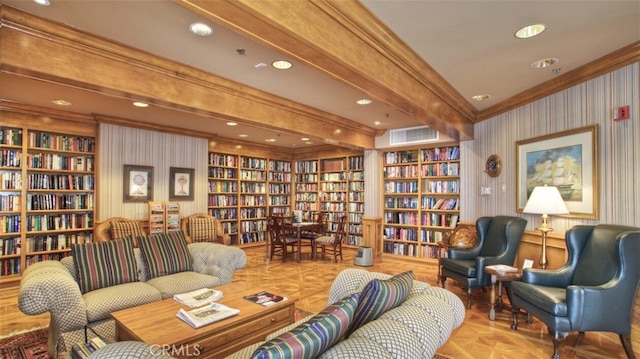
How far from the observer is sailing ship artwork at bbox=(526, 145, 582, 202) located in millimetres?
3195

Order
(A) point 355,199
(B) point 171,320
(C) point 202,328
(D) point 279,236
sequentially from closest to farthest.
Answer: (C) point 202,328 < (B) point 171,320 < (D) point 279,236 < (A) point 355,199

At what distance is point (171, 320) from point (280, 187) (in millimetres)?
6183

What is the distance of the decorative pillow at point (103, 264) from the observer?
2.77 metres


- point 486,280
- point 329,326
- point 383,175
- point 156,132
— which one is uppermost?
point 156,132

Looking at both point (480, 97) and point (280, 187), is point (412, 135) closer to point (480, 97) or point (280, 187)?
point (480, 97)

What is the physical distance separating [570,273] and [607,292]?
0.51m

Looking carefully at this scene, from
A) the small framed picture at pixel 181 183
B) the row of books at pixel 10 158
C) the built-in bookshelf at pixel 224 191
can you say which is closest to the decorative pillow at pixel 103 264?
the row of books at pixel 10 158

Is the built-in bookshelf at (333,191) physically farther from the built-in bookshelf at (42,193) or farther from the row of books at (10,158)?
the row of books at (10,158)

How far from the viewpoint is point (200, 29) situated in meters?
2.27

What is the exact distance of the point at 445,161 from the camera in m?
5.74

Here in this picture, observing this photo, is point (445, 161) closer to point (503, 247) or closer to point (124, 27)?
point (503, 247)

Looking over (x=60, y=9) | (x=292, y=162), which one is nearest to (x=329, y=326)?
(x=60, y=9)

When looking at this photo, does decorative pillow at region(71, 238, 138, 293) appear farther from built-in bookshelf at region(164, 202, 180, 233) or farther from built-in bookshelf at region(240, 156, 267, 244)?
built-in bookshelf at region(240, 156, 267, 244)

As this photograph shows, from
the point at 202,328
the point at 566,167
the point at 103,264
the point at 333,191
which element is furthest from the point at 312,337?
the point at 333,191
